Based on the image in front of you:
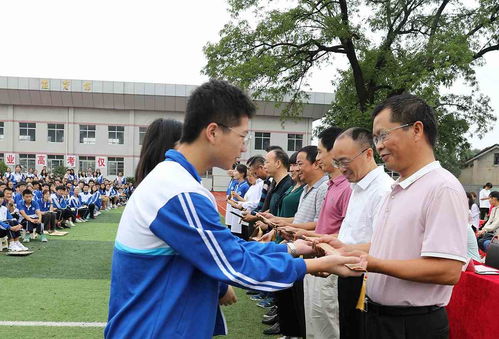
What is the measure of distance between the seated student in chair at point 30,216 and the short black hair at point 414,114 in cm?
1070

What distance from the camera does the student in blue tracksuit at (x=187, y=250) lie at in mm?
1525

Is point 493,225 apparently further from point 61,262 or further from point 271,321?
point 61,262

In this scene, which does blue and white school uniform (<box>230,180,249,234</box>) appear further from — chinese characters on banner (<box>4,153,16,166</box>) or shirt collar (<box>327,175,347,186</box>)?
chinese characters on banner (<box>4,153,16,166</box>)

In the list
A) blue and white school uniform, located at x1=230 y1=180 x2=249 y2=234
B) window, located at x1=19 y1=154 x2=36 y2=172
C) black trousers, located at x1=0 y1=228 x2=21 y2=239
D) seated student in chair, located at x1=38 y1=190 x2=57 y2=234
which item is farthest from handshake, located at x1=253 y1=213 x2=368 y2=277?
window, located at x1=19 y1=154 x2=36 y2=172

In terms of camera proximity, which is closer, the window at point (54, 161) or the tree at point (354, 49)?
the tree at point (354, 49)

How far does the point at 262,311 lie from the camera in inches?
228

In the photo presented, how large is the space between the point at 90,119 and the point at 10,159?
741cm

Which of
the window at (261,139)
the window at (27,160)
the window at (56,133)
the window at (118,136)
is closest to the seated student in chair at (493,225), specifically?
the window at (261,139)

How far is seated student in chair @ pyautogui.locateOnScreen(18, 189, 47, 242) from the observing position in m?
10.7

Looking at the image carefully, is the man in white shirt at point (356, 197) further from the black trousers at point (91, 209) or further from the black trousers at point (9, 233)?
the black trousers at point (91, 209)

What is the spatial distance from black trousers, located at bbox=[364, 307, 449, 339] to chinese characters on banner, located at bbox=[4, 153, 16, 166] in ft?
130

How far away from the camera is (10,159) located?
36000 millimetres

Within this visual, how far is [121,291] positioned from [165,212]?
1.29 ft

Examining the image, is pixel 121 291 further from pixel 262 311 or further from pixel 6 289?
pixel 6 289
